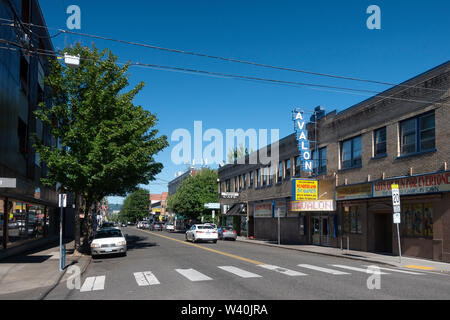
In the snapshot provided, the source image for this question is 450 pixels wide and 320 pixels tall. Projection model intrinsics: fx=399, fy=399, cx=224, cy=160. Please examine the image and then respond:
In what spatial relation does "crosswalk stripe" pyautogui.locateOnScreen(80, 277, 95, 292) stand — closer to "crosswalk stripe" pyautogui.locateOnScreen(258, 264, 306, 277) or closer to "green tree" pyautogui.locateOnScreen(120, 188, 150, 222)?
"crosswalk stripe" pyautogui.locateOnScreen(258, 264, 306, 277)

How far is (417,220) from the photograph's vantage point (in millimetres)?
20250

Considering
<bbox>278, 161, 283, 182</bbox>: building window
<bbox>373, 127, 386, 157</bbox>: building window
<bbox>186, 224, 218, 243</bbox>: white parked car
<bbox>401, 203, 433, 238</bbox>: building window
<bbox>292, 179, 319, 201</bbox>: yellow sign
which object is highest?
<bbox>373, 127, 386, 157</bbox>: building window

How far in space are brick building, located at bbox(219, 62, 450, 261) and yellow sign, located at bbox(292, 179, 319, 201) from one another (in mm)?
485

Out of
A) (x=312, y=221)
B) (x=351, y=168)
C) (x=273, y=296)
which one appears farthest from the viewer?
(x=312, y=221)

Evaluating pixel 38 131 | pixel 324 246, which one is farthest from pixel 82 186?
pixel 324 246

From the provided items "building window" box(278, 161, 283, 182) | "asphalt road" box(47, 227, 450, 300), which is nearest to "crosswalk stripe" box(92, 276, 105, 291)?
"asphalt road" box(47, 227, 450, 300)

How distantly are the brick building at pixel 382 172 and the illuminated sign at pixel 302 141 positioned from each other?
1474mm

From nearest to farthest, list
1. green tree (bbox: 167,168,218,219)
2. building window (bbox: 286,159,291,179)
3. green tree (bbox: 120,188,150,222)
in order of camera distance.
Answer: building window (bbox: 286,159,291,179), green tree (bbox: 167,168,218,219), green tree (bbox: 120,188,150,222)

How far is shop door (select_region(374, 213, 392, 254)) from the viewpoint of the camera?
23.4 meters

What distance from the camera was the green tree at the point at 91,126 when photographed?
800 inches
